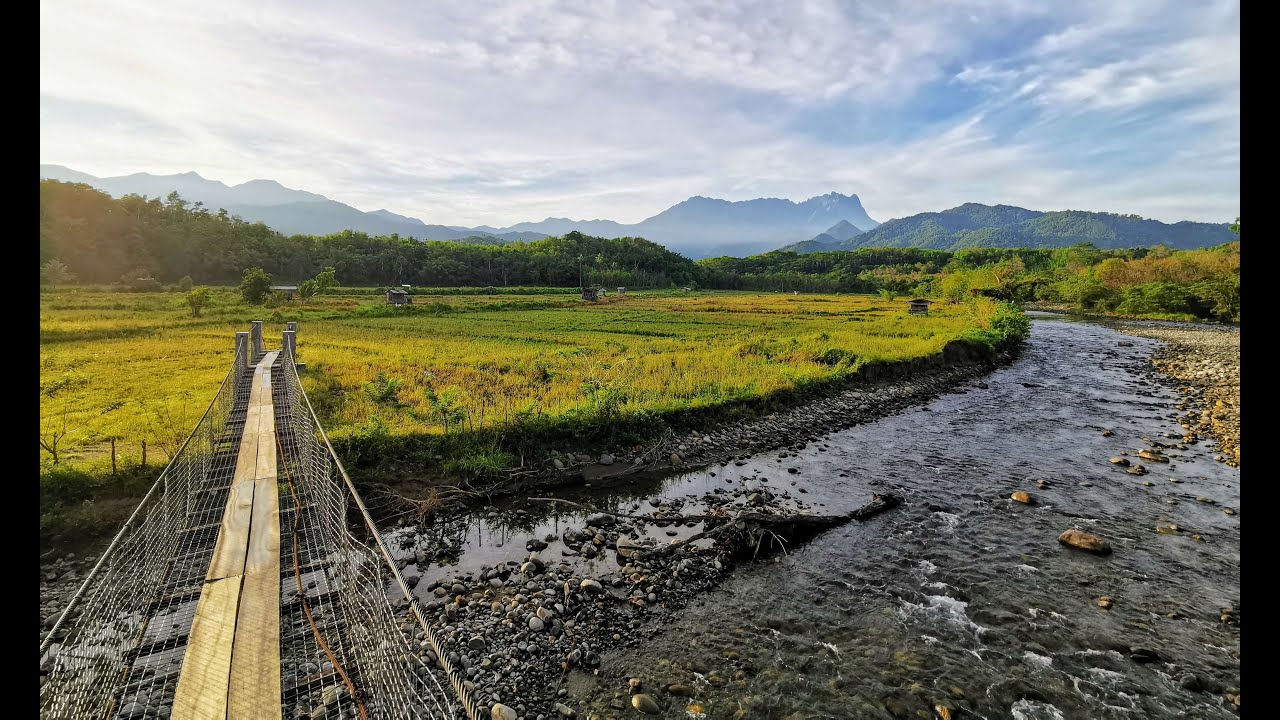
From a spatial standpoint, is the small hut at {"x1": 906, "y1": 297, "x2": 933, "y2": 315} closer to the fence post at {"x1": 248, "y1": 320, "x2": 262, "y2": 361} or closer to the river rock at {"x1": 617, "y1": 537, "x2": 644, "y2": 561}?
the river rock at {"x1": 617, "y1": 537, "x2": 644, "y2": 561}

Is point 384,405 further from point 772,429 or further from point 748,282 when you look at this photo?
point 748,282

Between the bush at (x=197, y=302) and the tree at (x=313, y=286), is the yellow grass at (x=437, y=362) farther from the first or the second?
the tree at (x=313, y=286)

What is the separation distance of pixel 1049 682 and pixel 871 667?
2177 millimetres

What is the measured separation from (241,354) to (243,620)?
1215cm

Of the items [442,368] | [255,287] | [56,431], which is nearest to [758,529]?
[56,431]

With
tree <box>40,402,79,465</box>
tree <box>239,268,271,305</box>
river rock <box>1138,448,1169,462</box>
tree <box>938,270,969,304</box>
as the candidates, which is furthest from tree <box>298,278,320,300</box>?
tree <box>938,270,969,304</box>

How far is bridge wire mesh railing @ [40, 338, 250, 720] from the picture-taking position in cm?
505

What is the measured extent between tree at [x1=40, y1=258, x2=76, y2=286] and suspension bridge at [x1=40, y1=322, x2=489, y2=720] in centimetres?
5679

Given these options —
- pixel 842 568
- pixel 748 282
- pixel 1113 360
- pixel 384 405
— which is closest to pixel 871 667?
pixel 842 568

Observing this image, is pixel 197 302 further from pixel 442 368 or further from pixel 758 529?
pixel 758 529

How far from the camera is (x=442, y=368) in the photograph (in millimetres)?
20547
